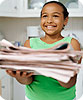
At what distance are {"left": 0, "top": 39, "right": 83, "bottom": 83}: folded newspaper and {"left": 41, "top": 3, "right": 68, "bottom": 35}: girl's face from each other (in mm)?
263

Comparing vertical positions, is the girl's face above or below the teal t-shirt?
above

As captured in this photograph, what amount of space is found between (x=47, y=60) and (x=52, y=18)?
12.0 inches

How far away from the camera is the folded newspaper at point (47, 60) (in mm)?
495

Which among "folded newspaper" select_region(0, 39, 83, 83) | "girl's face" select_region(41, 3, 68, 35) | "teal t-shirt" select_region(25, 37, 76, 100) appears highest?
"girl's face" select_region(41, 3, 68, 35)

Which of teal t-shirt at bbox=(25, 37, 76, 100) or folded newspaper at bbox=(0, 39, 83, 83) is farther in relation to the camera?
teal t-shirt at bbox=(25, 37, 76, 100)

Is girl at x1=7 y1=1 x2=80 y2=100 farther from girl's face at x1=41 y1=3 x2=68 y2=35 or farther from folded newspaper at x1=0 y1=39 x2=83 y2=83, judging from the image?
folded newspaper at x1=0 y1=39 x2=83 y2=83

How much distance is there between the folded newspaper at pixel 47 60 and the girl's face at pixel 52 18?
263mm

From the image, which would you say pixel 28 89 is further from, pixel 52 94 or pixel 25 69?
pixel 25 69

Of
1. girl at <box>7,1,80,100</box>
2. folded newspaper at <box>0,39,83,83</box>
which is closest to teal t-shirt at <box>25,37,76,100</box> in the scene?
girl at <box>7,1,80,100</box>

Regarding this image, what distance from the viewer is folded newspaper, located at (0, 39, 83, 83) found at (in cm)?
49

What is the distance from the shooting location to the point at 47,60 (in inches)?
19.6

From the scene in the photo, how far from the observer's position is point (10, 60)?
52 centimetres

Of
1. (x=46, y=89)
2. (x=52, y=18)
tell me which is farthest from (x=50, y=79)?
(x=52, y=18)

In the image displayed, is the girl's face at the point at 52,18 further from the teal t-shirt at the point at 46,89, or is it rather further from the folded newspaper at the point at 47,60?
the folded newspaper at the point at 47,60
